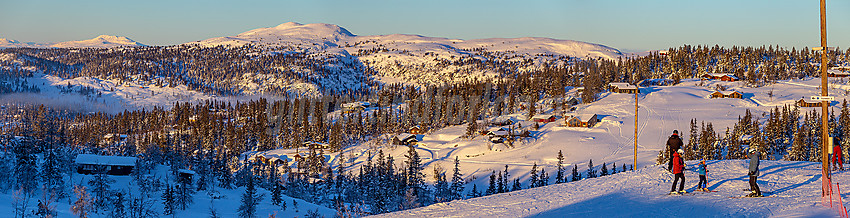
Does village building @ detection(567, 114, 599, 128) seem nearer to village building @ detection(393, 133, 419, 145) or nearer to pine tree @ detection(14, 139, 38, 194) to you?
village building @ detection(393, 133, 419, 145)

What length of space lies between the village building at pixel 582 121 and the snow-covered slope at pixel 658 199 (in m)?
87.0

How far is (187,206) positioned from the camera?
160ft

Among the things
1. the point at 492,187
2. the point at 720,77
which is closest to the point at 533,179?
the point at 492,187

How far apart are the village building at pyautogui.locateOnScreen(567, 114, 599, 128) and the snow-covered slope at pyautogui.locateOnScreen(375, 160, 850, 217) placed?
87.0 meters

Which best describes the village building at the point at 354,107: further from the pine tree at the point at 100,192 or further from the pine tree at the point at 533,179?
the pine tree at the point at 100,192

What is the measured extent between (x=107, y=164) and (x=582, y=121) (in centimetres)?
7926

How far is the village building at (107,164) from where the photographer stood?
70.2 m

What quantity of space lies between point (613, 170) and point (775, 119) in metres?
45.3

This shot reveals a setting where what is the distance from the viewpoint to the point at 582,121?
115m

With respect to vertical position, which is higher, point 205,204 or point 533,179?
point 205,204

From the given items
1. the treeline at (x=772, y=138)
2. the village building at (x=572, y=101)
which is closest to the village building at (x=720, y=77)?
the village building at (x=572, y=101)

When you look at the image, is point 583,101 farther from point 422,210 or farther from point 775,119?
point 422,210

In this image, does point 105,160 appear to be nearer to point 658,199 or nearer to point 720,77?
point 658,199

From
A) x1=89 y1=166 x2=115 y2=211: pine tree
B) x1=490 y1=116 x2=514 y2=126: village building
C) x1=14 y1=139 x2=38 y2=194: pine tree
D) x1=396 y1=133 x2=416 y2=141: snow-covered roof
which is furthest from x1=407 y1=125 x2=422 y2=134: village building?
x1=14 y1=139 x2=38 y2=194: pine tree
